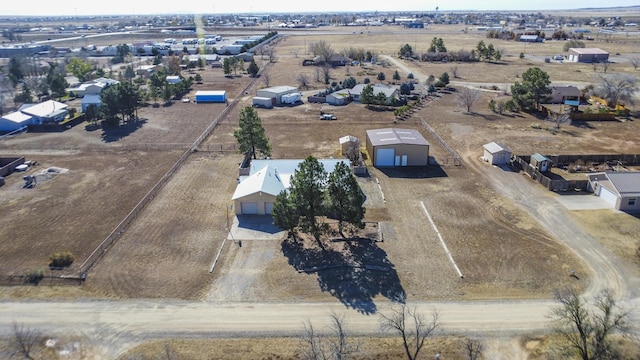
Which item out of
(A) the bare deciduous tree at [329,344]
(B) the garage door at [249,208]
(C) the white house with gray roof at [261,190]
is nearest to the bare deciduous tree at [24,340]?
(A) the bare deciduous tree at [329,344]

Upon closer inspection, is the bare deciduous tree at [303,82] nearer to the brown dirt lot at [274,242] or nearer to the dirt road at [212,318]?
the brown dirt lot at [274,242]

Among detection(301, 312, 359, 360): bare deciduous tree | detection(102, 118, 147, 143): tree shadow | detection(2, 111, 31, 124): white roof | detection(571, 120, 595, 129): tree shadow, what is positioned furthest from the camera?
detection(2, 111, 31, 124): white roof

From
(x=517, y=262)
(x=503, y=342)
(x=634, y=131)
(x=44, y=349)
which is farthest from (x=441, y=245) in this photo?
(x=634, y=131)

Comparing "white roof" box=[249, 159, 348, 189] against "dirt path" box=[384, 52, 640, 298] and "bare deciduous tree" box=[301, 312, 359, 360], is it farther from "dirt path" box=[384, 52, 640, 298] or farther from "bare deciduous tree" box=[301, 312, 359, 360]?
"bare deciduous tree" box=[301, 312, 359, 360]

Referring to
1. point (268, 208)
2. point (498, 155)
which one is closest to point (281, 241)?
point (268, 208)

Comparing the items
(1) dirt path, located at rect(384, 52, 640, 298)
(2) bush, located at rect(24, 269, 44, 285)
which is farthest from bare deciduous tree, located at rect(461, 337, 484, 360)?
(2) bush, located at rect(24, 269, 44, 285)

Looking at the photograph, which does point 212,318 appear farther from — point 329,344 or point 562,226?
point 562,226
